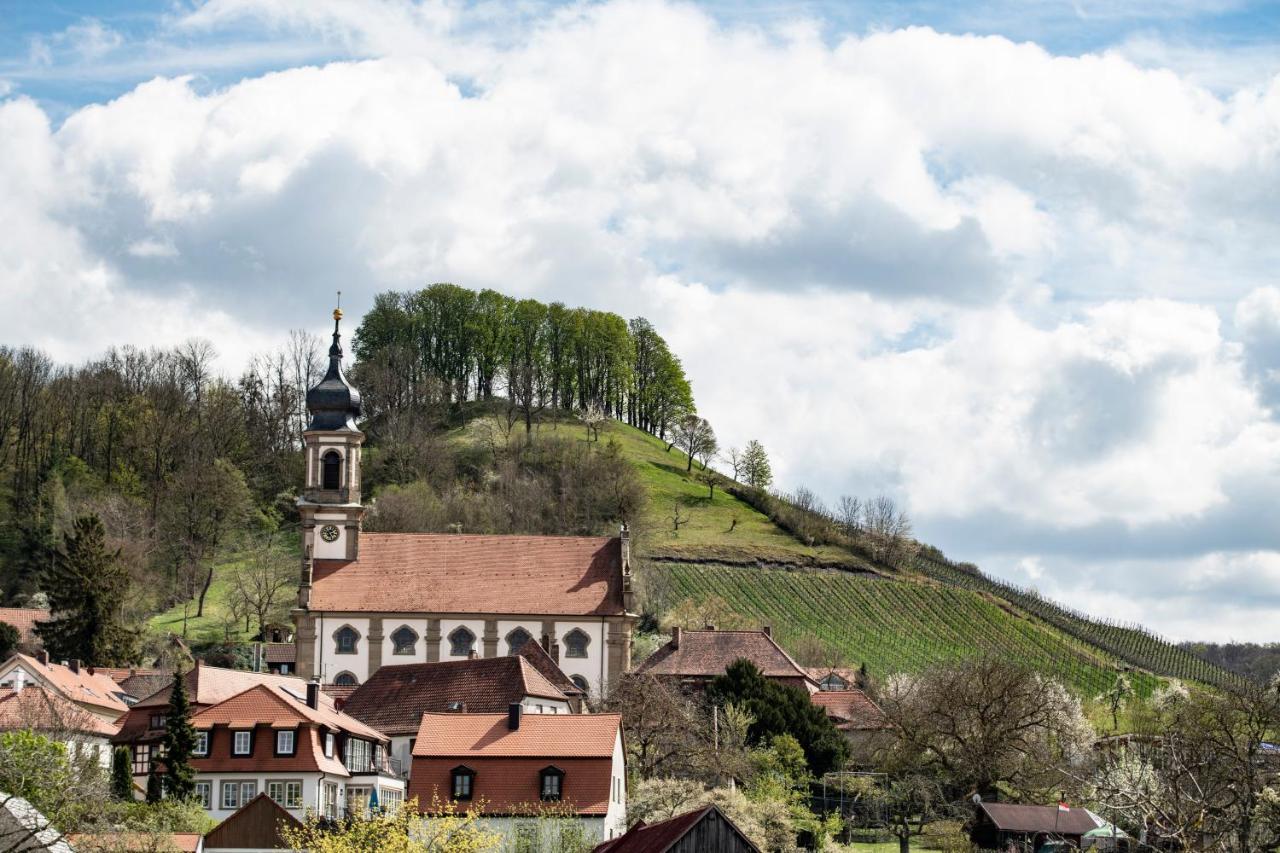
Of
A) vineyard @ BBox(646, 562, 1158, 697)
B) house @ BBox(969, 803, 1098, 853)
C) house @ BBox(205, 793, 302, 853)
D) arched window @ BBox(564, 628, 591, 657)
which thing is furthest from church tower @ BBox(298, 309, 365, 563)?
house @ BBox(969, 803, 1098, 853)

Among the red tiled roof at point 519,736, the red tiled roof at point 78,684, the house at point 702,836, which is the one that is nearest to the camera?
the house at point 702,836

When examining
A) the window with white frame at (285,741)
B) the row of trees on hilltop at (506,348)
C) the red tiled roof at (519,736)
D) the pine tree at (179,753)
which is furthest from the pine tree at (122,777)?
the row of trees on hilltop at (506,348)

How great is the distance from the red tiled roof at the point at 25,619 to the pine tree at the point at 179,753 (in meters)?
33.4

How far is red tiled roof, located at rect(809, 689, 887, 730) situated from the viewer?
76750 mm

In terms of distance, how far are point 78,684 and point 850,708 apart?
29.8 metres

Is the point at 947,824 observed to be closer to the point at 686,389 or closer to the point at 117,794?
the point at 117,794

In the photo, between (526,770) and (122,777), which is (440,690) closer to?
(526,770)

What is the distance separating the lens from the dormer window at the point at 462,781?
2255 inches

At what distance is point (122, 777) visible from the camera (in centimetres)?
5781

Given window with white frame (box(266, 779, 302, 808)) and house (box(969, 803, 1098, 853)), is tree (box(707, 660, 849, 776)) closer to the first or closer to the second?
house (box(969, 803, 1098, 853))

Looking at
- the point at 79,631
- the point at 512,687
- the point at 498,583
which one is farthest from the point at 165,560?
the point at 512,687

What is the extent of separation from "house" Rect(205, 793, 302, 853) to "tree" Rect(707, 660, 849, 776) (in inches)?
882

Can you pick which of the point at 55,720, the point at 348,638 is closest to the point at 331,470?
the point at 348,638

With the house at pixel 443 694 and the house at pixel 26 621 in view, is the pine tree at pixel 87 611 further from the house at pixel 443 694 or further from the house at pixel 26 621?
the house at pixel 443 694
